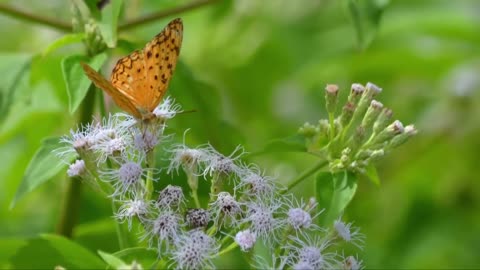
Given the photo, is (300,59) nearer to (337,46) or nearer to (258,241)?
(337,46)

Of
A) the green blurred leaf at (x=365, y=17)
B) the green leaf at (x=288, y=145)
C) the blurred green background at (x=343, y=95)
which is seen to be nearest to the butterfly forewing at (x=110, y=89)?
the green leaf at (x=288, y=145)

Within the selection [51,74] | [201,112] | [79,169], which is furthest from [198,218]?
[51,74]

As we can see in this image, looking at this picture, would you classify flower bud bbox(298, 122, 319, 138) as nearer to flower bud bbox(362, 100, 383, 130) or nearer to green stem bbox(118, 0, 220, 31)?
flower bud bbox(362, 100, 383, 130)

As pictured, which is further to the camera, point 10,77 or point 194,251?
point 10,77

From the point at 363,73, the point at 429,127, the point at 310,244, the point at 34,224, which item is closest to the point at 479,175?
the point at 429,127

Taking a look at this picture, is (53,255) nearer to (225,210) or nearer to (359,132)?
(225,210)
